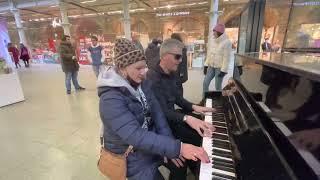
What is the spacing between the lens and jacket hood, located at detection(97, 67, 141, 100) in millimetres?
1071

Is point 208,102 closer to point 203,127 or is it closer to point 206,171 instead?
point 203,127

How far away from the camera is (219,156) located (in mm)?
1105

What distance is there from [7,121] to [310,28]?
5.16 meters

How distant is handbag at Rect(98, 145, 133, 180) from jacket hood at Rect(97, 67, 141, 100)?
37 cm

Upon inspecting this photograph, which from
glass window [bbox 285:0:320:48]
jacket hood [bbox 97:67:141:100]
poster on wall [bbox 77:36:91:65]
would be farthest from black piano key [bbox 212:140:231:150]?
poster on wall [bbox 77:36:91:65]

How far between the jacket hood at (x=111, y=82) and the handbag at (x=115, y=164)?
371 mm

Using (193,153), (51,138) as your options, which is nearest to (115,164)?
(193,153)

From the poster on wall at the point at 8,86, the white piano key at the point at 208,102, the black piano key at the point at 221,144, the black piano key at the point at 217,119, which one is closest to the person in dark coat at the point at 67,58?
the poster on wall at the point at 8,86

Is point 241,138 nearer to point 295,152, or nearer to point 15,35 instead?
point 295,152

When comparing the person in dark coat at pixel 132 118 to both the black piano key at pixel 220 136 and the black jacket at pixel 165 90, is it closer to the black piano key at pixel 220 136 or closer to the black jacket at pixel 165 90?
the black piano key at pixel 220 136

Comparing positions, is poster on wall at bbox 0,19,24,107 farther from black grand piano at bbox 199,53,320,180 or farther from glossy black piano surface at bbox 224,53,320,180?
glossy black piano surface at bbox 224,53,320,180

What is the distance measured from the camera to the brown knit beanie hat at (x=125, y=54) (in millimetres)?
1124

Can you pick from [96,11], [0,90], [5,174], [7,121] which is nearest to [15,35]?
[96,11]

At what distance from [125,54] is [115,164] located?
668 mm
